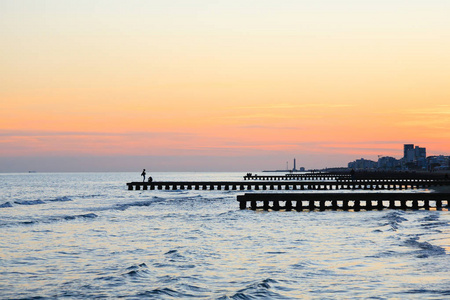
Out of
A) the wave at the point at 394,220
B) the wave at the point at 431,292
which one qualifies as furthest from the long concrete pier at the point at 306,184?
the wave at the point at 431,292

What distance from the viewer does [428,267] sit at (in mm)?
18297

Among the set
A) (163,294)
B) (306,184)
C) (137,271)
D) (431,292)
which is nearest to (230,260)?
(137,271)

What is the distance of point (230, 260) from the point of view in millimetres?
20500

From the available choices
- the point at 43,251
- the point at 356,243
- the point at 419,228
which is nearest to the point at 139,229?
the point at 43,251

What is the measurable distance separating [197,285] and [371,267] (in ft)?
19.5

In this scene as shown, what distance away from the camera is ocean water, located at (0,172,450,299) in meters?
15.5

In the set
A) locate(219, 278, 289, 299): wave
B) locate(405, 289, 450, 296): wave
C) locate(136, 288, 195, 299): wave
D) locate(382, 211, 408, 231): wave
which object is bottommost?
locate(136, 288, 195, 299): wave

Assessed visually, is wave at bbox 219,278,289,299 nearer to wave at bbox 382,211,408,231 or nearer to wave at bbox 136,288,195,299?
wave at bbox 136,288,195,299

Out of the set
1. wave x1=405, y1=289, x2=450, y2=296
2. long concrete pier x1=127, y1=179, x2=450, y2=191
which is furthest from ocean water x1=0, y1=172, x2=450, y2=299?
long concrete pier x1=127, y1=179, x2=450, y2=191

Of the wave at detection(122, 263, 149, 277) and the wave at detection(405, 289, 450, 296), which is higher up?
the wave at detection(405, 289, 450, 296)

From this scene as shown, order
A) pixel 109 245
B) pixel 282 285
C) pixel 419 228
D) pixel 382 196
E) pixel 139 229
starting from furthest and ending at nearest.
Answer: pixel 382 196 < pixel 139 229 < pixel 419 228 < pixel 109 245 < pixel 282 285

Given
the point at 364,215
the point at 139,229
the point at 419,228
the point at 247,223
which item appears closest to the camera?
the point at 419,228

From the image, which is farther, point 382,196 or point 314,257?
point 382,196

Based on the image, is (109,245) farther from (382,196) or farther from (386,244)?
(382,196)
